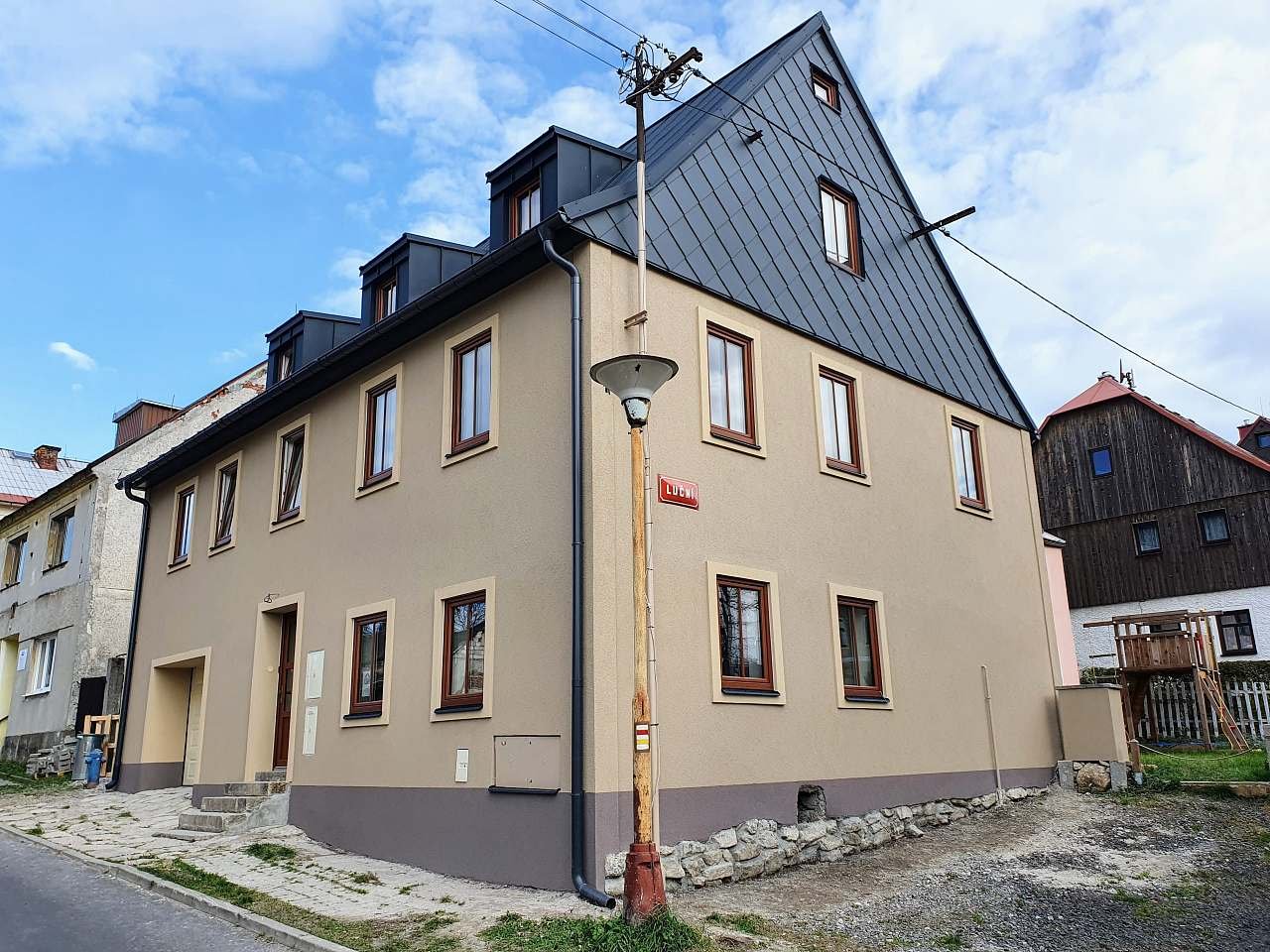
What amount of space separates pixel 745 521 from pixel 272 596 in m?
7.48

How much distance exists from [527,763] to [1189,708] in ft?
60.9

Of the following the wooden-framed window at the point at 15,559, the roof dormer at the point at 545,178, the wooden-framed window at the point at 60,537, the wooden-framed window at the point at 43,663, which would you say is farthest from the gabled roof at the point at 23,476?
the roof dormer at the point at 545,178

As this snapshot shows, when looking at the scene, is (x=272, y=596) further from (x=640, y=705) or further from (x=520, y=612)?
(x=640, y=705)

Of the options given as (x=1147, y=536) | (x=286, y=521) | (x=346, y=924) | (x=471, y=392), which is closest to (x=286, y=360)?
(x=286, y=521)

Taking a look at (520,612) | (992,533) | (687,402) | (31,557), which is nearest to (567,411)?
(687,402)

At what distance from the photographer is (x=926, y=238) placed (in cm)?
1722

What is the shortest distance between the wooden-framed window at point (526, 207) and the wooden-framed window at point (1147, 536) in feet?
81.3

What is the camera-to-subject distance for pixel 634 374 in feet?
26.8

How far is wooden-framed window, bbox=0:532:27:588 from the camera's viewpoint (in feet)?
94.0

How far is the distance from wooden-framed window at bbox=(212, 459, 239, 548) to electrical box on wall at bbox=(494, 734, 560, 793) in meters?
8.74

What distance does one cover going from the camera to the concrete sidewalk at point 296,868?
30.5 feet

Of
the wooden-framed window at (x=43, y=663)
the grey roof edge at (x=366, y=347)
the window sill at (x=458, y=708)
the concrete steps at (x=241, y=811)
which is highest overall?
the grey roof edge at (x=366, y=347)

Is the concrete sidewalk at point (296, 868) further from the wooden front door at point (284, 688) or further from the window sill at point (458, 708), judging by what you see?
the wooden front door at point (284, 688)

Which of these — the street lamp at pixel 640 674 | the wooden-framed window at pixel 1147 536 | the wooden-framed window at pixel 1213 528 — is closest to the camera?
the street lamp at pixel 640 674
